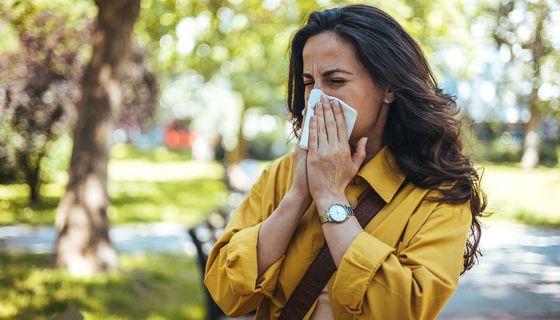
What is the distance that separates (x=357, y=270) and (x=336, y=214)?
0.67 feet

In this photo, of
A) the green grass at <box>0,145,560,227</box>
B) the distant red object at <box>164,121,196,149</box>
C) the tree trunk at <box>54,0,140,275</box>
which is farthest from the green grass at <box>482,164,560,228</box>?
the distant red object at <box>164,121,196,149</box>

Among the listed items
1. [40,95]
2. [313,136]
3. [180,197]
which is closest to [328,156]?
[313,136]

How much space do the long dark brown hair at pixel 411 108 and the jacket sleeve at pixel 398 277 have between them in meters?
0.20

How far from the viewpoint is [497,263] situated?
8180 mm

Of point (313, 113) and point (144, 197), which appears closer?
point (313, 113)

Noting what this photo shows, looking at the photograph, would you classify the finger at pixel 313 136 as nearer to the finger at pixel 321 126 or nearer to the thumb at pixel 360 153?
the finger at pixel 321 126

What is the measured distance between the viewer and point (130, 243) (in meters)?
10.0

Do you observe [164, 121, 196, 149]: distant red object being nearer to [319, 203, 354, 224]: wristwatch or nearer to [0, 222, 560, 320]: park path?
[0, 222, 560, 320]: park path

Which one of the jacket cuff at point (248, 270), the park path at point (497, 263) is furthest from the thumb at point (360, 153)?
the park path at point (497, 263)

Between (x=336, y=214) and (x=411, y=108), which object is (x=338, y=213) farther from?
(x=411, y=108)

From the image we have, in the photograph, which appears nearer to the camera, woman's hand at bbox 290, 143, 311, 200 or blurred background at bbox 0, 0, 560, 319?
woman's hand at bbox 290, 143, 311, 200

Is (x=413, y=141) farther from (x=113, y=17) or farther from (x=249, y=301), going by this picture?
(x=113, y=17)

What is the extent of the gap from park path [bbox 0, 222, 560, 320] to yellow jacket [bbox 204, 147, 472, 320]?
159 inches

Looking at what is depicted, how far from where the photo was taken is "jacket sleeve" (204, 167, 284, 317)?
208 centimetres
